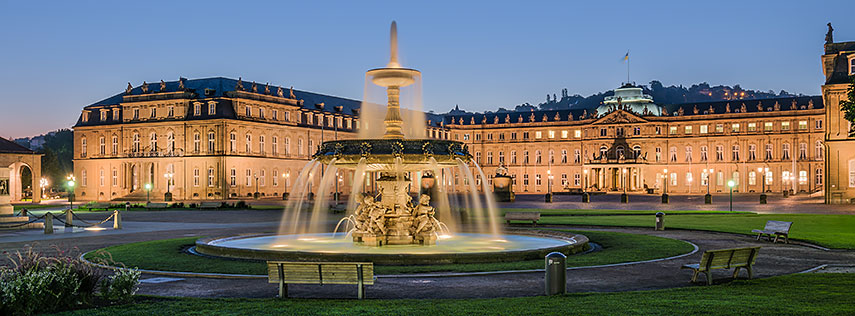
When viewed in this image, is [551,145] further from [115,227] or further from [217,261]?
[217,261]

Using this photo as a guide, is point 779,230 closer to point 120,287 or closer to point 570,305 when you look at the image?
point 570,305

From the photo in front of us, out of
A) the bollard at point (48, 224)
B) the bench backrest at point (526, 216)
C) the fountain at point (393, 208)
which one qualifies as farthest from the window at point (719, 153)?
the bollard at point (48, 224)

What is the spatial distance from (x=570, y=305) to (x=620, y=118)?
118 meters

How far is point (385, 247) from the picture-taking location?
69.4 feet

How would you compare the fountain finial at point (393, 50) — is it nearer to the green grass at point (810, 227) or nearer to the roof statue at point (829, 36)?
the green grass at point (810, 227)

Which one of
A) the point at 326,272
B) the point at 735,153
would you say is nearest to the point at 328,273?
the point at 326,272

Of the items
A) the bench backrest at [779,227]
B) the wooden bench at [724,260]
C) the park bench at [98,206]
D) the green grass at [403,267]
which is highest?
the wooden bench at [724,260]

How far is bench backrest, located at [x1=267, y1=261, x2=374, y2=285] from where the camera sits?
12.8 m

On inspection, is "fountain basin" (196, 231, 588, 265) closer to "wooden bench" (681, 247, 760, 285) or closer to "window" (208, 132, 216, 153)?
"wooden bench" (681, 247, 760, 285)

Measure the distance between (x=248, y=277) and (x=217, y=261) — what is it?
11.9 ft

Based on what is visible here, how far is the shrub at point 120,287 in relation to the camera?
12.1 meters

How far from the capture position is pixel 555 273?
13250 millimetres

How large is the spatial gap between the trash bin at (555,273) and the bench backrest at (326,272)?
3046 millimetres

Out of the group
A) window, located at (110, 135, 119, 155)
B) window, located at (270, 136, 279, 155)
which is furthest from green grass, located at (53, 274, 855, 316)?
window, located at (110, 135, 119, 155)
